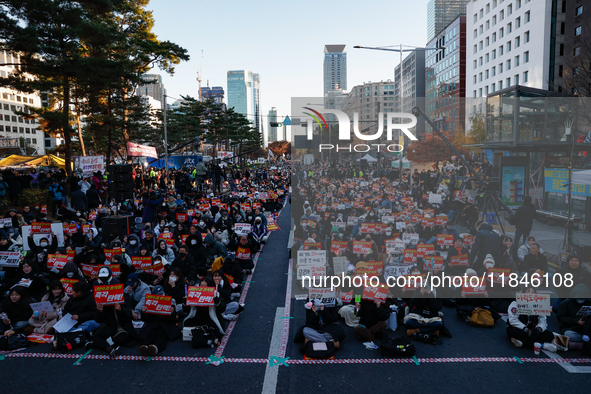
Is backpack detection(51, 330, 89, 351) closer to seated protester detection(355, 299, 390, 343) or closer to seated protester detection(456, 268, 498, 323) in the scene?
seated protester detection(355, 299, 390, 343)

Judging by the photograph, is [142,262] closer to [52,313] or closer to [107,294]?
[52,313]

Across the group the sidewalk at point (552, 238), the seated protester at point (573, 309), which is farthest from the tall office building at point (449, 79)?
the seated protester at point (573, 309)

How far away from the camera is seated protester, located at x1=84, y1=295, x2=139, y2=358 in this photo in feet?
26.9

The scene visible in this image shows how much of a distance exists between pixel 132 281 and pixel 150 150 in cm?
1837

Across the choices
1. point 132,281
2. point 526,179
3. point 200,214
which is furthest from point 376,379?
point 526,179

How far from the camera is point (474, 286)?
9.94 meters

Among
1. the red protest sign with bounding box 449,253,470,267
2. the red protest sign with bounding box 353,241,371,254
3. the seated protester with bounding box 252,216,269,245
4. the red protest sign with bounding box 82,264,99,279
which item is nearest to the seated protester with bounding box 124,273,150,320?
the red protest sign with bounding box 82,264,99,279

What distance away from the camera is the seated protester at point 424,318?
27.7 ft

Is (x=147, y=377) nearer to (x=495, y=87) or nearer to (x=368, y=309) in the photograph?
(x=368, y=309)

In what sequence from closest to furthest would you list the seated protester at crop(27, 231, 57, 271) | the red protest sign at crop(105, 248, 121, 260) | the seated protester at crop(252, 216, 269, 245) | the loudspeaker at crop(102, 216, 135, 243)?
the red protest sign at crop(105, 248, 121, 260) → the seated protester at crop(27, 231, 57, 271) → the loudspeaker at crop(102, 216, 135, 243) → the seated protester at crop(252, 216, 269, 245)

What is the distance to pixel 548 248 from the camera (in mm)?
14281

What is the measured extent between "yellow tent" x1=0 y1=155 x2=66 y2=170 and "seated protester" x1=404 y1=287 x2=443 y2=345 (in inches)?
1336

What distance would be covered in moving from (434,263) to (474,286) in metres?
1.30

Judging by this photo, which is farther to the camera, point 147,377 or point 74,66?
point 74,66
